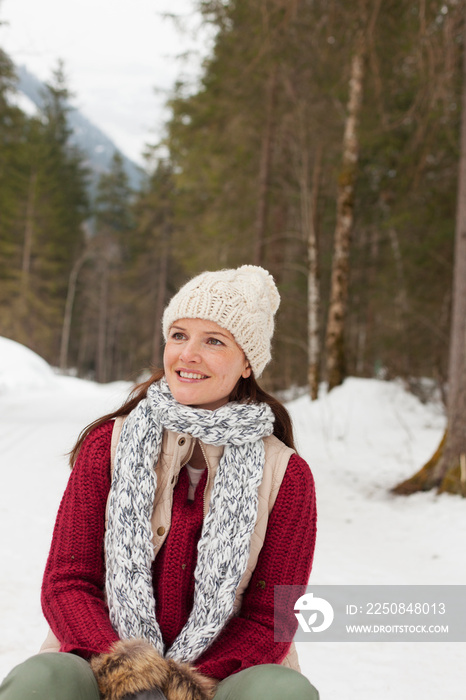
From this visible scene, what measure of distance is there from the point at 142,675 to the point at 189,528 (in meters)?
0.42

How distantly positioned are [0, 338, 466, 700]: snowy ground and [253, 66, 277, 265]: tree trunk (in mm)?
3582

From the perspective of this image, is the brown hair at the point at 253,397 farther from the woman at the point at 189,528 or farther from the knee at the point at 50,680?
the knee at the point at 50,680

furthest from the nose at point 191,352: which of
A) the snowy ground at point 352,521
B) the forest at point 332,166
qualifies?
the forest at point 332,166

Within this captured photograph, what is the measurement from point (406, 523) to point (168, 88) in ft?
45.5

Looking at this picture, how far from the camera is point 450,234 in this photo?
10.3m

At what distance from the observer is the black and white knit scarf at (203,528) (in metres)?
1.72

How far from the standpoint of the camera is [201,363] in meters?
1.93

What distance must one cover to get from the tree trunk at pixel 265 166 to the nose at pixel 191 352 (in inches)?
429

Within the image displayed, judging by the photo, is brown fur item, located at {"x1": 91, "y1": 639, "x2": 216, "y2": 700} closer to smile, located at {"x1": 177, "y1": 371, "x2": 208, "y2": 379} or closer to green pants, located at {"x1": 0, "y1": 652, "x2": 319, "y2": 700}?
green pants, located at {"x1": 0, "y1": 652, "x2": 319, "y2": 700}

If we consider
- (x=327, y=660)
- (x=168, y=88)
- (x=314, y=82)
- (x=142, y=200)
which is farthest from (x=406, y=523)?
(x=142, y=200)

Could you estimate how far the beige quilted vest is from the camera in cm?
182

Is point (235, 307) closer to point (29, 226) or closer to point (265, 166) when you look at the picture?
point (265, 166)

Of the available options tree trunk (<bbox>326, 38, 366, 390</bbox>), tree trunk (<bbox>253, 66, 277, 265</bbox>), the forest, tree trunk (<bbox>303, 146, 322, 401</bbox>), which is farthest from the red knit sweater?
tree trunk (<bbox>253, 66, 277, 265</bbox>)

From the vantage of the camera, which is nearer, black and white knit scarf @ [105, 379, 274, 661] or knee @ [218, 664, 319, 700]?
knee @ [218, 664, 319, 700]
